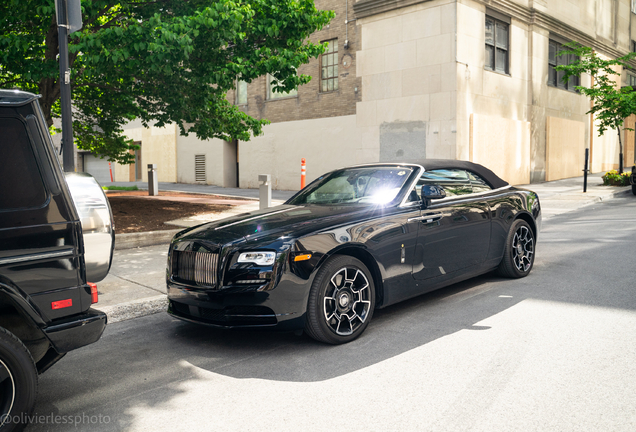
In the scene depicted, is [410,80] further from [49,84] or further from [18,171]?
[18,171]

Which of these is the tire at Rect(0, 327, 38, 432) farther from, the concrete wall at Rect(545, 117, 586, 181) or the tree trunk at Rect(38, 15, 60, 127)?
the concrete wall at Rect(545, 117, 586, 181)

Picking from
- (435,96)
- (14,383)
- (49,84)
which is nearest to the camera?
(14,383)

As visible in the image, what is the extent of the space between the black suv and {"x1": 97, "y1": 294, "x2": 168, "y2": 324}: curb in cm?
226

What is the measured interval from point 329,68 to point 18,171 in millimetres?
20312

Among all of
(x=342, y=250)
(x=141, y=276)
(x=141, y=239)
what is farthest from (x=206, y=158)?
(x=342, y=250)

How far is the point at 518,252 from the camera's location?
21.8ft

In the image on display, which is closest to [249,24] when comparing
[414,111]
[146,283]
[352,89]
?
[146,283]

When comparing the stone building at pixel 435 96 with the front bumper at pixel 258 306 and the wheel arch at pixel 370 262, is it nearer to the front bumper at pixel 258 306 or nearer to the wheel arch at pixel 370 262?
the wheel arch at pixel 370 262

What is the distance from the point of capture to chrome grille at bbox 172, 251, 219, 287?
435 centimetres

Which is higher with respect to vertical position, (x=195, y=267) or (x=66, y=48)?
(x=66, y=48)

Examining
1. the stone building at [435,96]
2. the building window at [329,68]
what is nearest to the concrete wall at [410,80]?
the stone building at [435,96]

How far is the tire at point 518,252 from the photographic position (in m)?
6.45

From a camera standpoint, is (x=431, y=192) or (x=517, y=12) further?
(x=517, y=12)

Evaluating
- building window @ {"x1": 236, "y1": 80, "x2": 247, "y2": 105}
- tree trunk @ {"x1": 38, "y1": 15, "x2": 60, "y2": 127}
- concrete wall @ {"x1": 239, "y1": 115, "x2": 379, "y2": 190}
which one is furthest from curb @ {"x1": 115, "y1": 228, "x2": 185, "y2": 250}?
building window @ {"x1": 236, "y1": 80, "x2": 247, "y2": 105}
